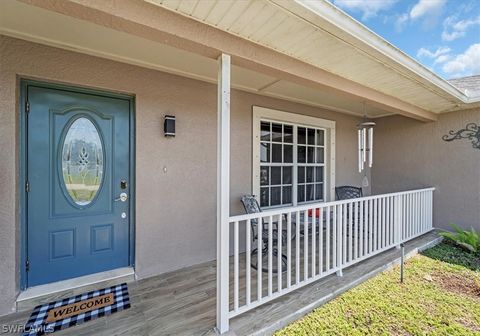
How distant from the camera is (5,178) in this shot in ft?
6.74

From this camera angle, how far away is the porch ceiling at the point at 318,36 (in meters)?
1.58

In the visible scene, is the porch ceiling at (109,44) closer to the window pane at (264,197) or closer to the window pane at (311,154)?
the window pane at (311,154)

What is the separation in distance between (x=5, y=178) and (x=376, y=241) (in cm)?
469

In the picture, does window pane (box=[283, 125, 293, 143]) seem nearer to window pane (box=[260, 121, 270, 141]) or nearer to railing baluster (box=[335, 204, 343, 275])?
window pane (box=[260, 121, 270, 141])

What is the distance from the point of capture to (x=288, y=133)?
4.25 meters

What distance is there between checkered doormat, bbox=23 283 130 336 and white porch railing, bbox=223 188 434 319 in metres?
1.17

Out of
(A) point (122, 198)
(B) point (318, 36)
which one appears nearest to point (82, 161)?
(A) point (122, 198)

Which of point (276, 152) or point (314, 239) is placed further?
point (276, 152)

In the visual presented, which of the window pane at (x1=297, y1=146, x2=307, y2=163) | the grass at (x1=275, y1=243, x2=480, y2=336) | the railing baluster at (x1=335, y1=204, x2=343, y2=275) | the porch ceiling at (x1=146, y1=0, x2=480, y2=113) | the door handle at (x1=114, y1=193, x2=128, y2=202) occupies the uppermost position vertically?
the porch ceiling at (x1=146, y1=0, x2=480, y2=113)

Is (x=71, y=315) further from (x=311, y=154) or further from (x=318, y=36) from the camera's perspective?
(x=311, y=154)

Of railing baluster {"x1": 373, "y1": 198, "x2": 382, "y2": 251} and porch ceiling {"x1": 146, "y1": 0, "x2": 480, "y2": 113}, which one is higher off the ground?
porch ceiling {"x1": 146, "y1": 0, "x2": 480, "y2": 113}

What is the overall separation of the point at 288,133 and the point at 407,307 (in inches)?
120

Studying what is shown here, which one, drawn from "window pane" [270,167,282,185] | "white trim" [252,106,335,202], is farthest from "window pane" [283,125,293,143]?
"window pane" [270,167,282,185]

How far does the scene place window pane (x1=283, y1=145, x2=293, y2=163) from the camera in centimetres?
421
